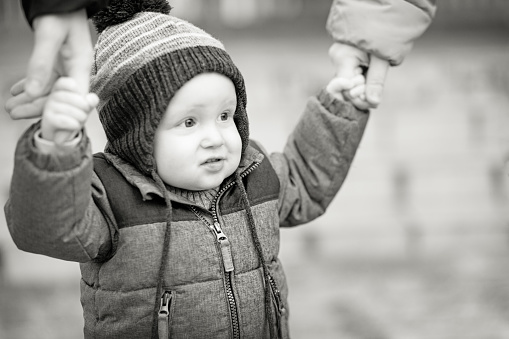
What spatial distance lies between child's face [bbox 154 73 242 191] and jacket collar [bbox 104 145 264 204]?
0.11 ft

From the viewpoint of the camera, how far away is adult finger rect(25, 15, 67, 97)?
1.33m

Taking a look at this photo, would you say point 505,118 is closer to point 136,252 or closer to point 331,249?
point 331,249

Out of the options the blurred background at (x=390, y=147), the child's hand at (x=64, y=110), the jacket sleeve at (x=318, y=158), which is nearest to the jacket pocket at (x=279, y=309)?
the jacket sleeve at (x=318, y=158)

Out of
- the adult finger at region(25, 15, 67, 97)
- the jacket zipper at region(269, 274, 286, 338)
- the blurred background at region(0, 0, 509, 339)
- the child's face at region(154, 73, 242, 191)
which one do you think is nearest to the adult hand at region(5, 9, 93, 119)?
the adult finger at region(25, 15, 67, 97)

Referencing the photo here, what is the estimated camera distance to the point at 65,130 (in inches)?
53.6

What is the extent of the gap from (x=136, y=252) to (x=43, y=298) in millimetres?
2781

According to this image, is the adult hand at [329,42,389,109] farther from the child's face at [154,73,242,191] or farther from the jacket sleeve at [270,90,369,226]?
the child's face at [154,73,242,191]

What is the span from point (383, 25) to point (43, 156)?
0.93 metres

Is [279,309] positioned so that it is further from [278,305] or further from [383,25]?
[383,25]

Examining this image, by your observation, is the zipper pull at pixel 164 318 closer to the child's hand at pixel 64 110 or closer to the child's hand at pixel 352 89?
the child's hand at pixel 64 110

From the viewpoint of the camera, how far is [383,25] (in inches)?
73.5

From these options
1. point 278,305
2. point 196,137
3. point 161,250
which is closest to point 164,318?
point 161,250

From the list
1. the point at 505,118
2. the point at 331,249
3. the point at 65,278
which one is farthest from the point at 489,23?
the point at 65,278

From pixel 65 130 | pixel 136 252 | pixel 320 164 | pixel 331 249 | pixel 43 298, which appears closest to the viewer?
pixel 65 130
